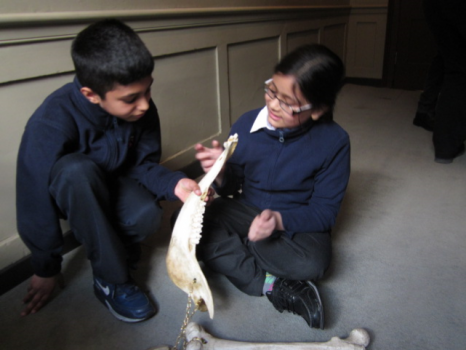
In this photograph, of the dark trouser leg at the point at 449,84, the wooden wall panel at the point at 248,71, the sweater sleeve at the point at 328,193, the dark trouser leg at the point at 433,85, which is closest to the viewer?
the sweater sleeve at the point at 328,193

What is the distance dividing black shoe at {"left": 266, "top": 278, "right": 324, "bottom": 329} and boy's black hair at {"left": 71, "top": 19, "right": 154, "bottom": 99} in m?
0.66

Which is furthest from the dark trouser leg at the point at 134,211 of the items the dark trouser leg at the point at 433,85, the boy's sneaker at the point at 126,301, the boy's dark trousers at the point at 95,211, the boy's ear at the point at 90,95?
the dark trouser leg at the point at 433,85

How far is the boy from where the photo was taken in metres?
0.89

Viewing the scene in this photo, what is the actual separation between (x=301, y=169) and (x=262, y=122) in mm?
174

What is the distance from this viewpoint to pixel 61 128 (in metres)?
0.94

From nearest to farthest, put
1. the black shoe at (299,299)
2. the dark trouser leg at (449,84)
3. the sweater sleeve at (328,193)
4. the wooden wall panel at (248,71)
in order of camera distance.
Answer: the black shoe at (299,299) < the sweater sleeve at (328,193) < the dark trouser leg at (449,84) < the wooden wall panel at (248,71)

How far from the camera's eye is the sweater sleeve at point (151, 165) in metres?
1.14

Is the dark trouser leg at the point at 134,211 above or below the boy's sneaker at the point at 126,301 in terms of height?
above

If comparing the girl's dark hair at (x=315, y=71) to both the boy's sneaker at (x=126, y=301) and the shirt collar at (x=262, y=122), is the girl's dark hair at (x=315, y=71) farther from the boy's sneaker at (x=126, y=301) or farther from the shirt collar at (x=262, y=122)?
the boy's sneaker at (x=126, y=301)

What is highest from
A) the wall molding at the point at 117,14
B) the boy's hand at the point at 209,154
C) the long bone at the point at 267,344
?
the wall molding at the point at 117,14

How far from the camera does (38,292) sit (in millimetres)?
1052

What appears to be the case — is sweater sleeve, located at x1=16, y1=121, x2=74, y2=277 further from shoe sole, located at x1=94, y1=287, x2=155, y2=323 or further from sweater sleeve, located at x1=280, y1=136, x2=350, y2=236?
sweater sleeve, located at x1=280, y1=136, x2=350, y2=236

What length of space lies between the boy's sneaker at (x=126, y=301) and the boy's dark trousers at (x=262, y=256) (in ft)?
0.64

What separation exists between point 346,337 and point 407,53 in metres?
3.42
